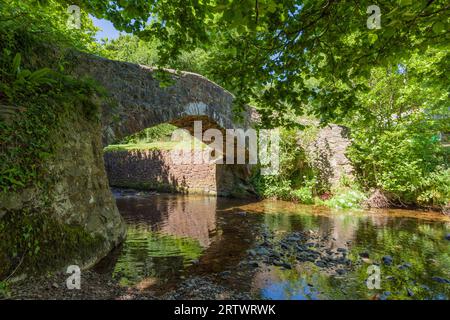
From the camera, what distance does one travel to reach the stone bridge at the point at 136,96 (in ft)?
18.5

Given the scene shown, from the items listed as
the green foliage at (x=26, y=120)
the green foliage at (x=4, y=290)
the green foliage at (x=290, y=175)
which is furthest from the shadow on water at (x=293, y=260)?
the green foliage at (x=290, y=175)

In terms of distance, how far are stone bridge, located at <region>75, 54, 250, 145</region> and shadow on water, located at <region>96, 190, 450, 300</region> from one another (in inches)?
99.7

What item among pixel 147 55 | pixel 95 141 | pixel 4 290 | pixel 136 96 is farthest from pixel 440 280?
pixel 147 55

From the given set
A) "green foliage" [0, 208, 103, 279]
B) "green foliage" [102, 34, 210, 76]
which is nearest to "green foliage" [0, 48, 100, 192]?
"green foliage" [0, 208, 103, 279]

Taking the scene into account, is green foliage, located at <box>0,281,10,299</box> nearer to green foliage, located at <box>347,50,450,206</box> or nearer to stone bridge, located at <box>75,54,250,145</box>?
stone bridge, located at <box>75,54,250,145</box>

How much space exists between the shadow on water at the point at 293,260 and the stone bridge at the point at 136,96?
2.53 meters

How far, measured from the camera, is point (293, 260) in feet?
14.3

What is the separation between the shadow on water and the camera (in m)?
3.41

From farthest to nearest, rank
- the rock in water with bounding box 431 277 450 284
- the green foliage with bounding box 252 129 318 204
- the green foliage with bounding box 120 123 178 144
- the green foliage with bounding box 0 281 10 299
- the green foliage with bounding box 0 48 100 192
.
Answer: the green foliage with bounding box 120 123 178 144 → the green foliage with bounding box 252 129 318 204 → the rock in water with bounding box 431 277 450 284 → the green foliage with bounding box 0 48 100 192 → the green foliage with bounding box 0 281 10 299

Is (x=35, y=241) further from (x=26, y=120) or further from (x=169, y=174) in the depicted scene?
(x=169, y=174)

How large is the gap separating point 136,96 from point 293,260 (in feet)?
16.3

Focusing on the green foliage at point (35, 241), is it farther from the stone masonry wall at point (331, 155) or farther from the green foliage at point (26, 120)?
the stone masonry wall at point (331, 155)

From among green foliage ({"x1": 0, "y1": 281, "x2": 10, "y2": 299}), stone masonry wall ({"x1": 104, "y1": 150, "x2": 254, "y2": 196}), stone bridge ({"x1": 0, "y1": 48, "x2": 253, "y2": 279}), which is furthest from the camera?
stone masonry wall ({"x1": 104, "y1": 150, "x2": 254, "y2": 196})

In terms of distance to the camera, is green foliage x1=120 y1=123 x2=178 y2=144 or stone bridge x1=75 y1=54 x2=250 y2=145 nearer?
stone bridge x1=75 y1=54 x2=250 y2=145
